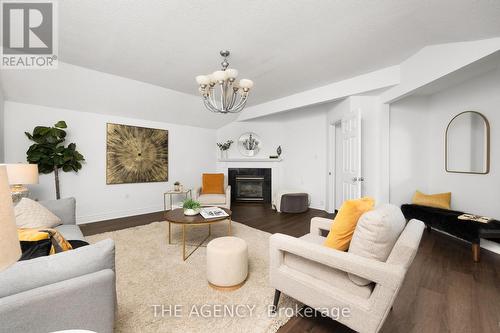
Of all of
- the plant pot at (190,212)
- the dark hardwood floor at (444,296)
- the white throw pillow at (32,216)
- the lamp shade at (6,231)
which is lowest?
the dark hardwood floor at (444,296)

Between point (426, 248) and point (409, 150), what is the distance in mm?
1760

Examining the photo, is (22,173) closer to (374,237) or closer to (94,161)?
(94,161)

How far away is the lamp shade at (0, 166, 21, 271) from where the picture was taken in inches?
16.0

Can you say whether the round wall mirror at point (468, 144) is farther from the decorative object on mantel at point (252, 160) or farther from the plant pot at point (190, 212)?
the plant pot at point (190, 212)

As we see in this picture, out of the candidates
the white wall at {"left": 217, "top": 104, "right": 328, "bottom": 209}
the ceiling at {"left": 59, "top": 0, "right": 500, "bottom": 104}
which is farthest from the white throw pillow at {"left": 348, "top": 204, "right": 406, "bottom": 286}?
the white wall at {"left": 217, "top": 104, "right": 328, "bottom": 209}

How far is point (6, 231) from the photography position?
0.42m

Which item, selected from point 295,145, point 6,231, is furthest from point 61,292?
point 295,145

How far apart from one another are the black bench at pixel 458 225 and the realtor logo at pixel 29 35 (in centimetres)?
501

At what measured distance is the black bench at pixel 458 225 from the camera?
2.40m

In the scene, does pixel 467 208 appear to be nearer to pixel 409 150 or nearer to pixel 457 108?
pixel 409 150

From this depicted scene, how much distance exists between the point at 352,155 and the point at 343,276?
2632mm

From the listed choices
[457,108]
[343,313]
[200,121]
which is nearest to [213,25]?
[343,313]

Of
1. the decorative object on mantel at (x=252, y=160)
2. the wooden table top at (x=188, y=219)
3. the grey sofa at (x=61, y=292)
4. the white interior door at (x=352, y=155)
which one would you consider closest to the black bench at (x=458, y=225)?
the white interior door at (x=352, y=155)

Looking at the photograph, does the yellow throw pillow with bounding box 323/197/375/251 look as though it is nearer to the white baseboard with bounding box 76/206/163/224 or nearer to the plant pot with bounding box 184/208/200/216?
the plant pot with bounding box 184/208/200/216
